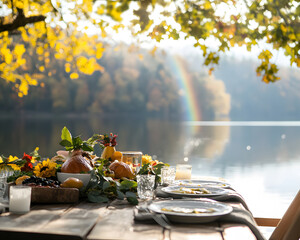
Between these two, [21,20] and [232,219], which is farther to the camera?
[21,20]

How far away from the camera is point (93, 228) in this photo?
1.52 meters

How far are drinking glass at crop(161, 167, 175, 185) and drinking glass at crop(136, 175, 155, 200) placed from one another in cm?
40

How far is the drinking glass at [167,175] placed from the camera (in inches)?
98.9

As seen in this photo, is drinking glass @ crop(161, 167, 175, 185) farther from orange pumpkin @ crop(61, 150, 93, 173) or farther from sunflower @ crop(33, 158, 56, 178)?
sunflower @ crop(33, 158, 56, 178)

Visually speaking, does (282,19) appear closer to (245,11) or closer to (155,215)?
(245,11)

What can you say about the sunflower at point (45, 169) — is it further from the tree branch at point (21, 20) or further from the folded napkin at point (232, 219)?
the tree branch at point (21, 20)

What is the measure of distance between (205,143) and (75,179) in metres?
23.3

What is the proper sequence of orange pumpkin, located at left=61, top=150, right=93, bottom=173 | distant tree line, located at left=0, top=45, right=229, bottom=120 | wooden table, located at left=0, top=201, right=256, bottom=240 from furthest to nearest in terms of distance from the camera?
distant tree line, located at left=0, top=45, right=229, bottom=120, orange pumpkin, located at left=61, top=150, right=93, bottom=173, wooden table, located at left=0, top=201, right=256, bottom=240

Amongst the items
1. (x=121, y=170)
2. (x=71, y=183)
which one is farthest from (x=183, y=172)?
(x=71, y=183)

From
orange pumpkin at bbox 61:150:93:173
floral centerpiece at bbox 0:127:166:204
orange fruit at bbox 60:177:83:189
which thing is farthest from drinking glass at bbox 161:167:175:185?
orange fruit at bbox 60:177:83:189

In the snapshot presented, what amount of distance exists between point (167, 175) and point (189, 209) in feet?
2.61

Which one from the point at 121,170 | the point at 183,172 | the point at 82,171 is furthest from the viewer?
the point at 183,172

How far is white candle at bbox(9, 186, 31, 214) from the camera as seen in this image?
1.73 m

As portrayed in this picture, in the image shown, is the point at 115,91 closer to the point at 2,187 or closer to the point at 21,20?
the point at 21,20
